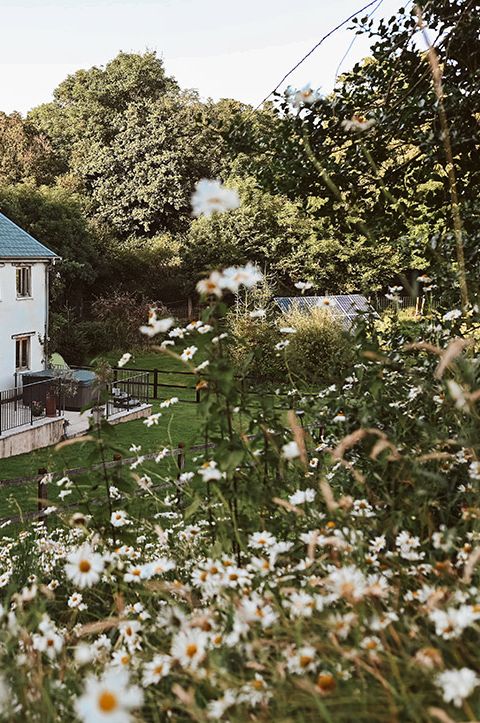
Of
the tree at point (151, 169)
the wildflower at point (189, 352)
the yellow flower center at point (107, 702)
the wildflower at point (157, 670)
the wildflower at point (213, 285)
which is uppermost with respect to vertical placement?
the tree at point (151, 169)

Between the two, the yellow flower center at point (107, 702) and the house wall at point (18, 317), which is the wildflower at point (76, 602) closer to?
the yellow flower center at point (107, 702)

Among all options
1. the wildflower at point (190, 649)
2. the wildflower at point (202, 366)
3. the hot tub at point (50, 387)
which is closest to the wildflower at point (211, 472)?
the wildflower at point (202, 366)

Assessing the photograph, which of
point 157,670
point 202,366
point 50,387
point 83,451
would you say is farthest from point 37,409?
point 157,670

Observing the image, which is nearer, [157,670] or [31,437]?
[157,670]

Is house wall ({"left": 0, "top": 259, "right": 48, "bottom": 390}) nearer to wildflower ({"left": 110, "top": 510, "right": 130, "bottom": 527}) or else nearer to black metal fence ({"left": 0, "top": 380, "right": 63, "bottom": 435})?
black metal fence ({"left": 0, "top": 380, "right": 63, "bottom": 435})

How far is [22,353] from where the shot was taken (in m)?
23.6

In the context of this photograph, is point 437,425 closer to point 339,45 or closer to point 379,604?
point 379,604

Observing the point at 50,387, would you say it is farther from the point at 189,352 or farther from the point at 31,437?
the point at 189,352

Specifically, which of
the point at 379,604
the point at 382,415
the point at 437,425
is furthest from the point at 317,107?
the point at 379,604

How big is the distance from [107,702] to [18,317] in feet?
75.5

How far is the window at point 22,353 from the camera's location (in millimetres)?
23328

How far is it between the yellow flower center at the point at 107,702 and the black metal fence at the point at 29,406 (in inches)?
699

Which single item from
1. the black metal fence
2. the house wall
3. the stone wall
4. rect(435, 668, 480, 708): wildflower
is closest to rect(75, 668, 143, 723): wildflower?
rect(435, 668, 480, 708): wildflower

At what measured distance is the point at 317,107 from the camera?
16.8 feet
